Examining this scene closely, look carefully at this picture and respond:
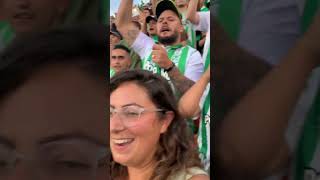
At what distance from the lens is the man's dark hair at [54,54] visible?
6332 mm

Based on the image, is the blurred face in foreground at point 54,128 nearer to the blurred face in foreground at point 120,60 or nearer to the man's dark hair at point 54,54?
the man's dark hair at point 54,54

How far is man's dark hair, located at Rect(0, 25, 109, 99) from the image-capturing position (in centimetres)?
633

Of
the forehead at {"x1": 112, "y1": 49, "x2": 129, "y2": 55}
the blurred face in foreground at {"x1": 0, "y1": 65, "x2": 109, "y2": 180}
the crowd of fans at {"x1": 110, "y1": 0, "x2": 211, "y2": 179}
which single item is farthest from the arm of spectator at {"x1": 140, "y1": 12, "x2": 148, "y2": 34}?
the blurred face in foreground at {"x1": 0, "y1": 65, "x2": 109, "y2": 180}

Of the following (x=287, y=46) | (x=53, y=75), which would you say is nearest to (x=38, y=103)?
(x=53, y=75)

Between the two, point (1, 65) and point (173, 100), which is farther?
point (1, 65)

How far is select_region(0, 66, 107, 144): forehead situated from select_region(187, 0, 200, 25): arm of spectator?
1.05 m

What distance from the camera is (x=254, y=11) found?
6.19 m

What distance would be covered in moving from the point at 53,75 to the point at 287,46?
85.6 inches

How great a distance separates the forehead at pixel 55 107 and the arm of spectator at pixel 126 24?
532 mm

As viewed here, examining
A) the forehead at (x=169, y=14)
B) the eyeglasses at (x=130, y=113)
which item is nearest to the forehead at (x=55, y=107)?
the eyeglasses at (x=130, y=113)

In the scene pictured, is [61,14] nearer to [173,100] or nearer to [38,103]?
[38,103]

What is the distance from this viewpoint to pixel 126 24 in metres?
6.17

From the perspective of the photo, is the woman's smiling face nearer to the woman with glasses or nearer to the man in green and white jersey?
the woman with glasses

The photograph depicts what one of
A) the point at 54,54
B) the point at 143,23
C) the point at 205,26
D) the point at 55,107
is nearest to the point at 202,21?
the point at 205,26
